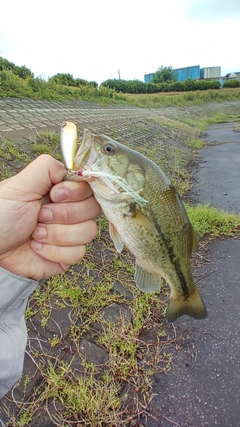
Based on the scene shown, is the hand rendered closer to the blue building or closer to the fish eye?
the fish eye

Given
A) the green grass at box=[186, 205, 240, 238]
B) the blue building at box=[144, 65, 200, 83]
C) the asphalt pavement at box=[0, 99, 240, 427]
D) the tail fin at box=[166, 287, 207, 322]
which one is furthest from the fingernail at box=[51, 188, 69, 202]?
the blue building at box=[144, 65, 200, 83]

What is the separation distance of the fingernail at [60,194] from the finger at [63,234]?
7.0 inches

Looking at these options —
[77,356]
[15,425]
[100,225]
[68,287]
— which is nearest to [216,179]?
[100,225]

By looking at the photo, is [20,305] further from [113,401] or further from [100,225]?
[100,225]

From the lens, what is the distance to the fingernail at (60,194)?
1.34 meters

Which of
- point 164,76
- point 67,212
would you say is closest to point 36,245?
point 67,212

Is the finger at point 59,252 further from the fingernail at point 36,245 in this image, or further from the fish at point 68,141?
the fish at point 68,141

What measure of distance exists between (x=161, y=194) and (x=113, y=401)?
1636 millimetres

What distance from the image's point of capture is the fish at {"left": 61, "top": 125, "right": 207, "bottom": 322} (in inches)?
51.8

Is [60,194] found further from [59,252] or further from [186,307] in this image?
[186,307]

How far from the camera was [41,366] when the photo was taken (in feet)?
7.59

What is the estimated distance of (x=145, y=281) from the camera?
1549mm

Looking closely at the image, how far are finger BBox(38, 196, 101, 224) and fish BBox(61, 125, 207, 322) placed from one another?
116mm

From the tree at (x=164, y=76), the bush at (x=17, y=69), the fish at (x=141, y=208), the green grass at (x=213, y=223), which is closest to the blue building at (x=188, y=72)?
the tree at (x=164, y=76)
